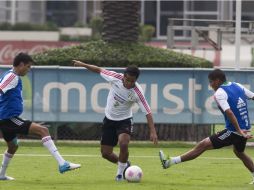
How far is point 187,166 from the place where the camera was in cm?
1636

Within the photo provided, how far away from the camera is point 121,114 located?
1376cm

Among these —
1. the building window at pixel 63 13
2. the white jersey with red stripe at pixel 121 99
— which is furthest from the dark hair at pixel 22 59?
the building window at pixel 63 13

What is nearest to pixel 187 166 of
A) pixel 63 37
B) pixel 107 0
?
pixel 107 0

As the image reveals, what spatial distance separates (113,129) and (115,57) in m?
9.00

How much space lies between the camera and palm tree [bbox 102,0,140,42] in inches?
947

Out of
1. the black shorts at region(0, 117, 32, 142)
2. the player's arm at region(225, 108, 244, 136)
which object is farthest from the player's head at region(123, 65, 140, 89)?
the black shorts at region(0, 117, 32, 142)

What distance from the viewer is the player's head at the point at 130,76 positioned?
520 inches

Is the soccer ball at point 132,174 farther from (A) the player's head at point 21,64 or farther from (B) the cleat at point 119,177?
(A) the player's head at point 21,64

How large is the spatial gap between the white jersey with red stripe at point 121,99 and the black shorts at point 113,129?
0.06 metres

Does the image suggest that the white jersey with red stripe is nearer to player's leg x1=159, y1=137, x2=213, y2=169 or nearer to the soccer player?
the soccer player

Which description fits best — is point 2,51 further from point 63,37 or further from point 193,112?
point 193,112

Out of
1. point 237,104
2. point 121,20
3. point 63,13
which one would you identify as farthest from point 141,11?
point 237,104

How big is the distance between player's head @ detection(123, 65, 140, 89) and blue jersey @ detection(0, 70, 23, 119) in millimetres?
1574

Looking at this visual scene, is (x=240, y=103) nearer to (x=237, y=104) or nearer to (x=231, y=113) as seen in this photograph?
(x=237, y=104)
